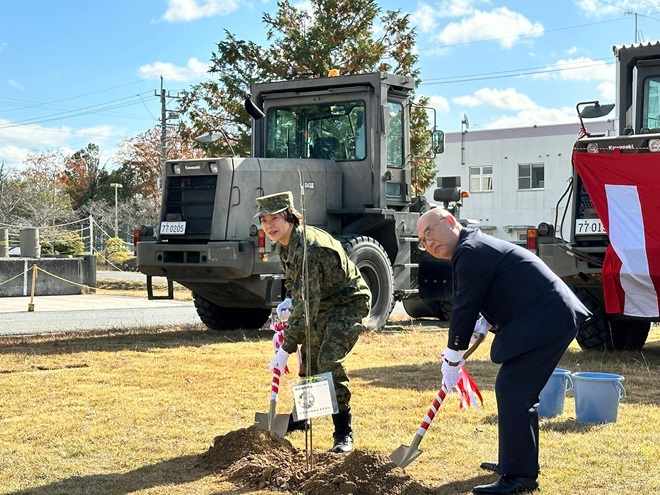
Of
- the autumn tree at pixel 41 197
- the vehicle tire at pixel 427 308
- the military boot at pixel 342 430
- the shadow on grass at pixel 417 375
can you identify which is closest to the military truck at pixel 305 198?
the vehicle tire at pixel 427 308

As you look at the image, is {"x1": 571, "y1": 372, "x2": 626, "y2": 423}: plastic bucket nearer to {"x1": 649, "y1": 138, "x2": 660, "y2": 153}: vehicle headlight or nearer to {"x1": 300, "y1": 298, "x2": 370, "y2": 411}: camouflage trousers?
{"x1": 300, "y1": 298, "x2": 370, "y2": 411}: camouflage trousers

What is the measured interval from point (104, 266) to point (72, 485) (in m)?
31.3

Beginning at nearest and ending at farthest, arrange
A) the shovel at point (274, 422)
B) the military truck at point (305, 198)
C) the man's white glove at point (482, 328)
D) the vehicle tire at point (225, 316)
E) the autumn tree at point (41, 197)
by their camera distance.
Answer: the man's white glove at point (482, 328)
the shovel at point (274, 422)
the military truck at point (305, 198)
the vehicle tire at point (225, 316)
the autumn tree at point (41, 197)

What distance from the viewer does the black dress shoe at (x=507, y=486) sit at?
5.63 metres

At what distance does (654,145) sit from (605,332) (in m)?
2.32

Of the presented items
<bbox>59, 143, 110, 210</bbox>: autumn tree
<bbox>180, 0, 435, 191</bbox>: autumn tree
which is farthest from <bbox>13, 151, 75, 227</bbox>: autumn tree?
<bbox>180, 0, 435, 191</bbox>: autumn tree

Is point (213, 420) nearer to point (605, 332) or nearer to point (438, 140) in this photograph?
point (605, 332)

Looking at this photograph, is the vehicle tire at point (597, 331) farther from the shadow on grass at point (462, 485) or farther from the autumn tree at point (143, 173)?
the autumn tree at point (143, 173)

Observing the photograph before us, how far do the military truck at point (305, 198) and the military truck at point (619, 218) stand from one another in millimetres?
3284

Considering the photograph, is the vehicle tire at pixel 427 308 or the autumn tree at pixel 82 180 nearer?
the vehicle tire at pixel 427 308

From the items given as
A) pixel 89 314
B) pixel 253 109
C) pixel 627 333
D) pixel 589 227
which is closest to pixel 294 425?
pixel 589 227

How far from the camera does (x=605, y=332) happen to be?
1148 centimetres

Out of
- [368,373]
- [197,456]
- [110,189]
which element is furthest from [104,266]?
[197,456]

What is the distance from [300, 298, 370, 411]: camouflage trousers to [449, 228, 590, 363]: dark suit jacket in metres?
1.12
